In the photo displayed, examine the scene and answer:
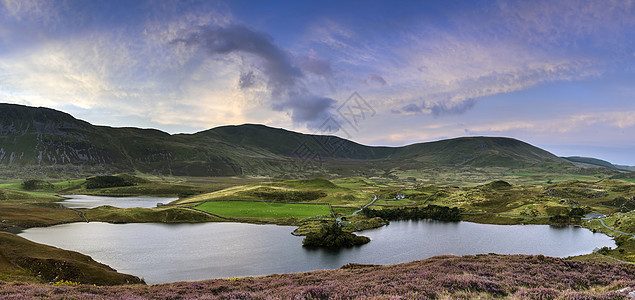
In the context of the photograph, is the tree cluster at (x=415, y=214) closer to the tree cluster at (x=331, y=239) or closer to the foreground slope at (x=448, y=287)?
the tree cluster at (x=331, y=239)

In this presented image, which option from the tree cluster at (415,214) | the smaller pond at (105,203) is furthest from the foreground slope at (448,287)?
the smaller pond at (105,203)

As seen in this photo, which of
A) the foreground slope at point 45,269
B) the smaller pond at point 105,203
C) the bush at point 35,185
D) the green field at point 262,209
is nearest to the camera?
the foreground slope at point 45,269

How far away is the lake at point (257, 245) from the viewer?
49.1 meters

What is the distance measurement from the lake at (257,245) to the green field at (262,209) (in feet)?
43.2

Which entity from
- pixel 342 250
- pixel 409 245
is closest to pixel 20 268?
pixel 342 250

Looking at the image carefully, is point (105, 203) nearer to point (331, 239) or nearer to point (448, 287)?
point (331, 239)

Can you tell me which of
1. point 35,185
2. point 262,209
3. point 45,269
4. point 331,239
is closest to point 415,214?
point 331,239

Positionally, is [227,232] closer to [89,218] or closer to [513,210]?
[89,218]

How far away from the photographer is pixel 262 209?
344ft

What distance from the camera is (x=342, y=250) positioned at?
60.7m

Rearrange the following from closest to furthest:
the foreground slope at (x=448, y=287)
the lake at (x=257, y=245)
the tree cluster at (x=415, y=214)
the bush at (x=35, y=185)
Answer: the foreground slope at (x=448, y=287) < the lake at (x=257, y=245) < the tree cluster at (x=415, y=214) < the bush at (x=35, y=185)

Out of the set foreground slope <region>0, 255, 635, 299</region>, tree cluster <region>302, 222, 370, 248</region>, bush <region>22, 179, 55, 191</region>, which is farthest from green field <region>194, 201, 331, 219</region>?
bush <region>22, 179, 55, 191</region>

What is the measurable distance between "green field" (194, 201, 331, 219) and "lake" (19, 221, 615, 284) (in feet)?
43.2

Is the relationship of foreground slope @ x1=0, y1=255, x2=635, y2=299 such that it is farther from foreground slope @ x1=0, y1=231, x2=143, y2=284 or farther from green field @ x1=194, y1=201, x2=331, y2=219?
green field @ x1=194, y1=201, x2=331, y2=219
